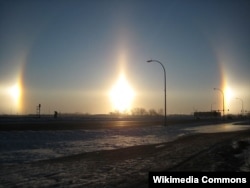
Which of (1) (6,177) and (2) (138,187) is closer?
(2) (138,187)

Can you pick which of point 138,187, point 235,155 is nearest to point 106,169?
point 138,187

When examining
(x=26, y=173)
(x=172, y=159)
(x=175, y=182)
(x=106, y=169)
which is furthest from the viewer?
(x=172, y=159)

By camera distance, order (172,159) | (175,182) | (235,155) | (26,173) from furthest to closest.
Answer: (235,155) < (172,159) < (26,173) < (175,182)

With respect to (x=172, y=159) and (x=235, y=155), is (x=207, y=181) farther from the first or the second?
(x=235, y=155)

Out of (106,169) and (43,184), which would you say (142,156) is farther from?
(43,184)

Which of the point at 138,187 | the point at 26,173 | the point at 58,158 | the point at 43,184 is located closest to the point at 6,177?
the point at 26,173

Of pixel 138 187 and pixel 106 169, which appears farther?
pixel 106 169

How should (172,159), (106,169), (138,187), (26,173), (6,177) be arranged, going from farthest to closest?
(172,159) → (106,169) → (26,173) → (6,177) → (138,187)

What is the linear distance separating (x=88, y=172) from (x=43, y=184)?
2.73 m

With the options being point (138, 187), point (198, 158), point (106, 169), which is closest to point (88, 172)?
point (106, 169)

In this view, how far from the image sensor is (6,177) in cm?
1320

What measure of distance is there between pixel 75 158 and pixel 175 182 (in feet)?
33.4

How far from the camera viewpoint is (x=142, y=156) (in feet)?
65.6

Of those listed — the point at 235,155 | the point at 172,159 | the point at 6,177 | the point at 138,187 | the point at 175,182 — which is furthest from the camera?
the point at 235,155
